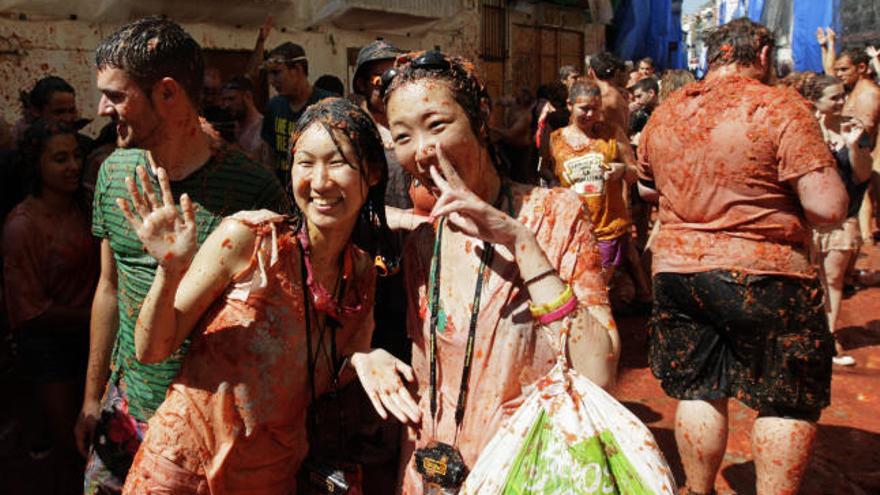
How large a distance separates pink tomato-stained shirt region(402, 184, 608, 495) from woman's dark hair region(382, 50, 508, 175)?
247 millimetres

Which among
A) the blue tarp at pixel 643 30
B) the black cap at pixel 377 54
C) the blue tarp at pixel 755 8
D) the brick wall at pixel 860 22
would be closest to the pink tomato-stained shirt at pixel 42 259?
the black cap at pixel 377 54

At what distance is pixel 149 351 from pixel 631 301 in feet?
19.7

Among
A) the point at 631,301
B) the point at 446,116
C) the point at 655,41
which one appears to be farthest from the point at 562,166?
the point at 655,41

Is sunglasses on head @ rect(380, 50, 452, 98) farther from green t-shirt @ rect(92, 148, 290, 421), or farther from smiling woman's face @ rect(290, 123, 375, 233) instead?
green t-shirt @ rect(92, 148, 290, 421)

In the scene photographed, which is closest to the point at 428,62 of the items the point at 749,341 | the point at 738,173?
the point at 738,173

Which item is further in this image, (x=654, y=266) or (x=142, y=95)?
(x=654, y=266)

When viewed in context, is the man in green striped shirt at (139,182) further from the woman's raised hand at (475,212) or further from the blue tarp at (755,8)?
the blue tarp at (755,8)

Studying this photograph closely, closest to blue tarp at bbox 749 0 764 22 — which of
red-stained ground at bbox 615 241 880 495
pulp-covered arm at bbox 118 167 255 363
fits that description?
red-stained ground at bbox 615 241 880 495

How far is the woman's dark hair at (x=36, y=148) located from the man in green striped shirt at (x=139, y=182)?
1292 millimetres

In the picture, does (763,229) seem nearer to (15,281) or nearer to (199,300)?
(199,300)

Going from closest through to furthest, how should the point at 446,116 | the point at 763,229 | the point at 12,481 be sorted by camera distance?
the point at 446,116 → the point at 763,229 → the point at 12,481

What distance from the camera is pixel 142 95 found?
2297 millimetres

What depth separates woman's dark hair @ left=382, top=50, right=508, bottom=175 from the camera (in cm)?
178

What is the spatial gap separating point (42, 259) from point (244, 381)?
84.7 inches
